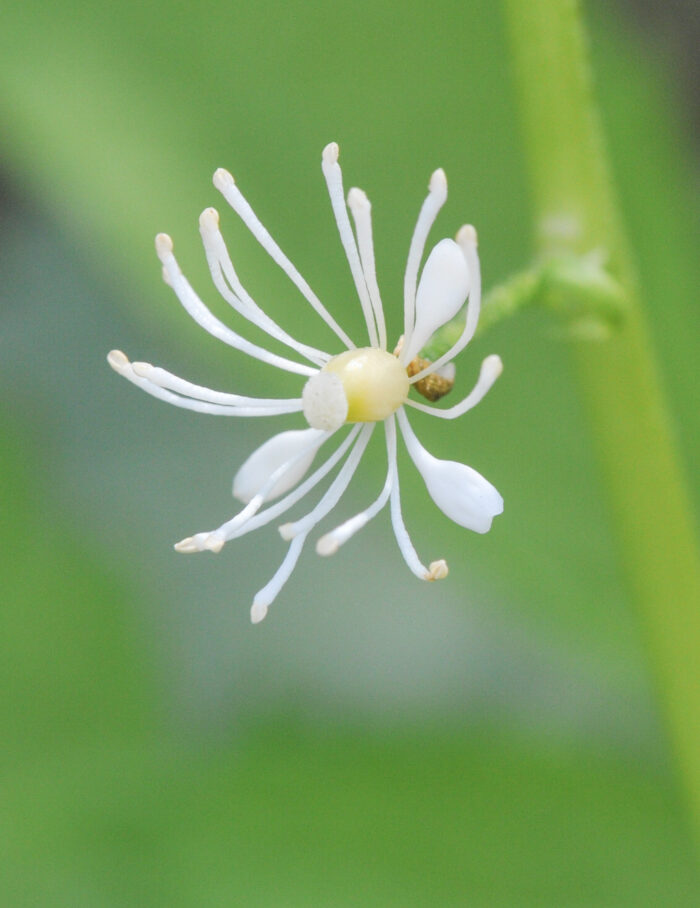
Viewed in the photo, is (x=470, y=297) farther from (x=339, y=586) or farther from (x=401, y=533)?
(x=339, y=586)

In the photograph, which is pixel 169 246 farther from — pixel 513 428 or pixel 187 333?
pixel 513 428

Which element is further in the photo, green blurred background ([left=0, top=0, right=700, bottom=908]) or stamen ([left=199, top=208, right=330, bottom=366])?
green blurred background ([left=0, top=0, right=700, bottom=908])

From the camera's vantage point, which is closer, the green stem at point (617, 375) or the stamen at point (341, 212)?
the stamen at point (341, 212)

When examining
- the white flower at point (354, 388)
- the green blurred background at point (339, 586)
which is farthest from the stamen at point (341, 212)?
the green blurred background at point (339, 586)

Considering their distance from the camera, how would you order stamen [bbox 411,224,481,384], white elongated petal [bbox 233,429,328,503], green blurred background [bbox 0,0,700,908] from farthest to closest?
green blurred background [bbox 0,0,700,908] < white elongated petal [bbox 233,429,328,503] < stamen [bbox 411,224,481,384]

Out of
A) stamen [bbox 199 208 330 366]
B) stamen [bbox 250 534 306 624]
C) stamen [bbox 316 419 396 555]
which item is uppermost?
stamen [bbox 199 208 330 366]

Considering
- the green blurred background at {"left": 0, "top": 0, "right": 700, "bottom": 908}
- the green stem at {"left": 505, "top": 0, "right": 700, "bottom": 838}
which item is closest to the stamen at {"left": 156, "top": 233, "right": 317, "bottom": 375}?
the green stem at {"left": 505, "top": 0, "right": 700, "bottom": 838}

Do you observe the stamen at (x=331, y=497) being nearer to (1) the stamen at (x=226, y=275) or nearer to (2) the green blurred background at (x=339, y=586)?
(1) the stamen at (x=226, y=275)

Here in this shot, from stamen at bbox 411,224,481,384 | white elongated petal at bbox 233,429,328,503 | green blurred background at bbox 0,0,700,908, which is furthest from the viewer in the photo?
green blurred background at bbox 0,0,700,908

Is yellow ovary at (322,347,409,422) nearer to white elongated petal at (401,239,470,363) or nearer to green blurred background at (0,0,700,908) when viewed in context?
white elongated petal at (401,239,470,363)
